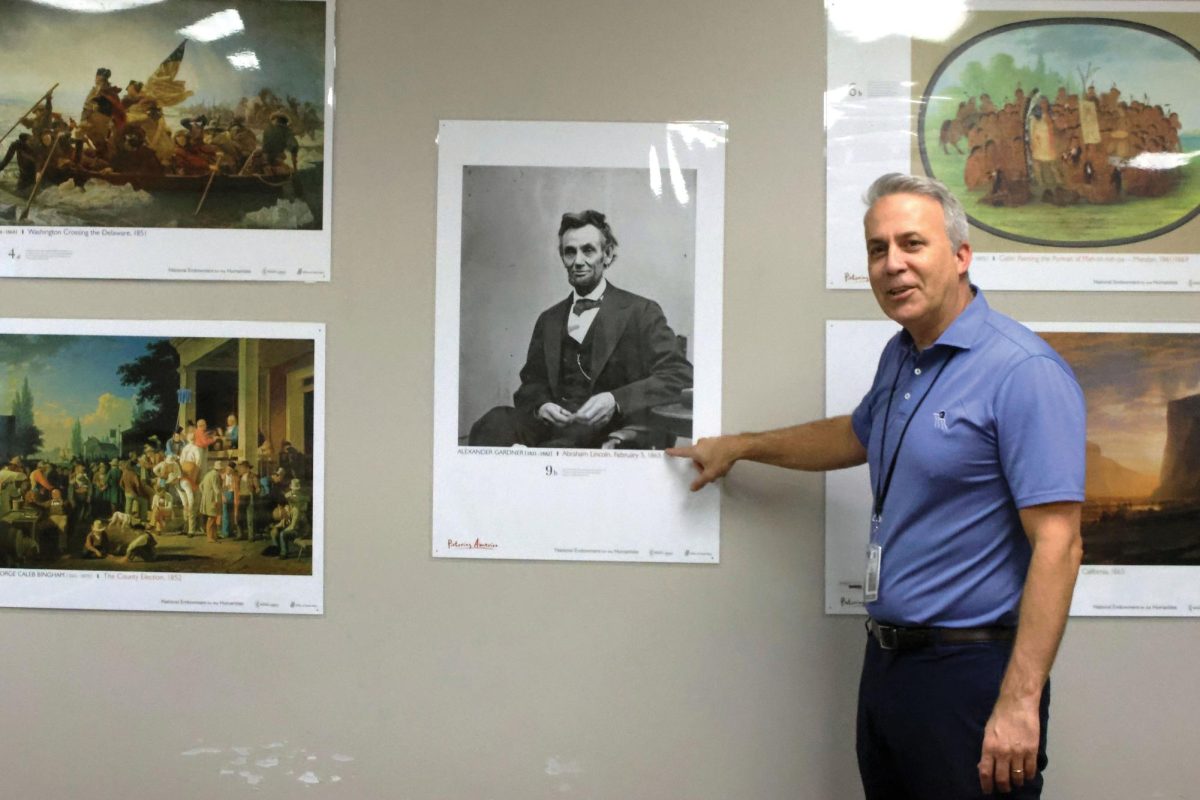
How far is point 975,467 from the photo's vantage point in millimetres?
1314

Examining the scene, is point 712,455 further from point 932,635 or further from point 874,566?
point 932,635

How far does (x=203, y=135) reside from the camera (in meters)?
1.76

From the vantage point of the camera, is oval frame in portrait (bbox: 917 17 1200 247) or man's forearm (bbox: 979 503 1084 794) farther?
oval frame in portrait (bbox: 917 17 1200 247)

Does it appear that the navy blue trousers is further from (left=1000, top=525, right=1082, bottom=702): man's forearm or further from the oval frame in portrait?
the oval frame in portrait

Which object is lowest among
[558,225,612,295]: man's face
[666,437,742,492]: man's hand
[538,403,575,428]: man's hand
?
[666,437,742,492]: man's hand

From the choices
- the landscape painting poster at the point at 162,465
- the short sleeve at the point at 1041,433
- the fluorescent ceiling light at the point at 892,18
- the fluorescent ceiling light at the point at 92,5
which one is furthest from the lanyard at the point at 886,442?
the fluorescent ceiling light at the point at 92,5

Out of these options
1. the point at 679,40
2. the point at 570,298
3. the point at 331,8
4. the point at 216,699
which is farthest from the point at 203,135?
the point at 216,699

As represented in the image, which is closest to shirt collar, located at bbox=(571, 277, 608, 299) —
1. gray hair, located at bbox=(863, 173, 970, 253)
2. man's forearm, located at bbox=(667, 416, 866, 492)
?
man's forearm, located at bbox=(667, 416, 866, 492)

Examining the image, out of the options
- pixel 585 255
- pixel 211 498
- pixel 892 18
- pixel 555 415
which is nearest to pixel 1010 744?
pixel 555 415

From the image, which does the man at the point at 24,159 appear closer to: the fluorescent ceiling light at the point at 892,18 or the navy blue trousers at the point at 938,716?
the fluorescent ceiling light at the point at 892,18

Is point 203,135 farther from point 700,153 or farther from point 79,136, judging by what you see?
point 700,153

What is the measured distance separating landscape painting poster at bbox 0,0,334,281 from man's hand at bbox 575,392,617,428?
0.61m

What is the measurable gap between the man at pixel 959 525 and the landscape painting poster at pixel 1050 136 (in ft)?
1.17

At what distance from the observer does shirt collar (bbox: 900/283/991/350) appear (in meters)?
1.36
